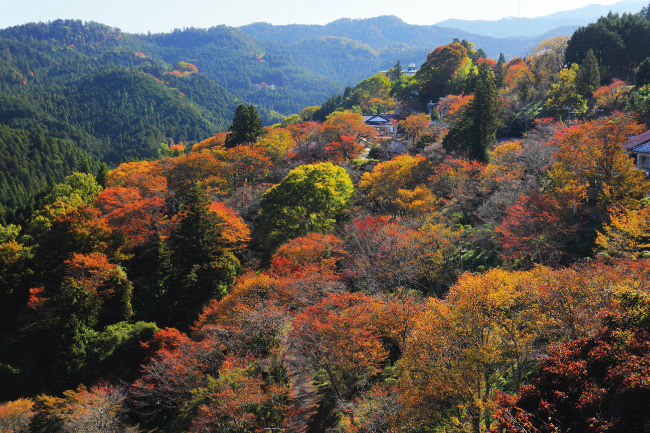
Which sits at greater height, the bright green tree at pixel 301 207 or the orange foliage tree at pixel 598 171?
the orange foliage tree at pixel 598 171

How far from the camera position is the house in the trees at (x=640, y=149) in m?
27.8

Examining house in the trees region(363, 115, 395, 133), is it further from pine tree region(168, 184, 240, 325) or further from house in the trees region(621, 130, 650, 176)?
pine tree region(168, 184, 240, 325)

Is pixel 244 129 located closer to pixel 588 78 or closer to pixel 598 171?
pixel 598 171

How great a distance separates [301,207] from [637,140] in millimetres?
25440

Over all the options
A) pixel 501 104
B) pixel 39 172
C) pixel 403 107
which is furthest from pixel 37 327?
pixel 39 172

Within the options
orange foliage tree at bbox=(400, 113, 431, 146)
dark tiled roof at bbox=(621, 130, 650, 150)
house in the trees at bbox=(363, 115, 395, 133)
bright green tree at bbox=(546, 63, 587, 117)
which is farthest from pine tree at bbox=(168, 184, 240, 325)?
bright green tree at bbox=(546, 63, 587, 117)

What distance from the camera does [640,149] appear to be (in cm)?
2800

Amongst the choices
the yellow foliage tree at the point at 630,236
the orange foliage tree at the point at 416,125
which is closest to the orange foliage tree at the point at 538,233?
the yellow foliage tree at the point at 630,236

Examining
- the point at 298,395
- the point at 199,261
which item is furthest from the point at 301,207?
the point at 298,395

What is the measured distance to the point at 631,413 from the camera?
7.96m

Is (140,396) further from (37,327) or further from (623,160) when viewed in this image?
(623,160)

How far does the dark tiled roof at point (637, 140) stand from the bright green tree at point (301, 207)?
21442mm

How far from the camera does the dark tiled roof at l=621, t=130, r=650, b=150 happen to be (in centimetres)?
2852

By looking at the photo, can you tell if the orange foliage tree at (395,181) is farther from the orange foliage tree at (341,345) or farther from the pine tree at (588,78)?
the pine tree at (588,78)
